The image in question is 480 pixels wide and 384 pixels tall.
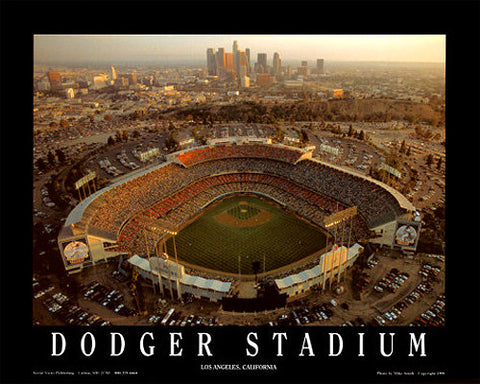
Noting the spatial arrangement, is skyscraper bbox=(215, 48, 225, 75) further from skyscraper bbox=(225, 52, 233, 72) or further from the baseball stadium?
the baseball stadium

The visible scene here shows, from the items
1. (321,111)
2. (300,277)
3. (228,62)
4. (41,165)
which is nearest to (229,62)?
(228,62)

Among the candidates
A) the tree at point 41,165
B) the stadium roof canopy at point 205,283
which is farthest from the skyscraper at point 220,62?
the stadium roof canopy at point 205,283

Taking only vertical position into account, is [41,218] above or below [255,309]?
above

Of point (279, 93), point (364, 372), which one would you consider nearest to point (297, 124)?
point (279, 93)

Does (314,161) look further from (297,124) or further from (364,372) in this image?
(297,124)

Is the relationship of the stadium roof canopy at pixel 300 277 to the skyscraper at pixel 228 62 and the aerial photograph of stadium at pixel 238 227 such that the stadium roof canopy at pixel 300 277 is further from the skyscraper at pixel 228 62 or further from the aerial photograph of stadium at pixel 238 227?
the skyscraper at pixel 228 62

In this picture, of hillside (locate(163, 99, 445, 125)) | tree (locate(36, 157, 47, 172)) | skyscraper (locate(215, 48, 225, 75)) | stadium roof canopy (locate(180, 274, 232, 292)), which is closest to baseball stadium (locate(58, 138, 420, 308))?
stadium roof canopy (locate(180, 274, 232, 292))
